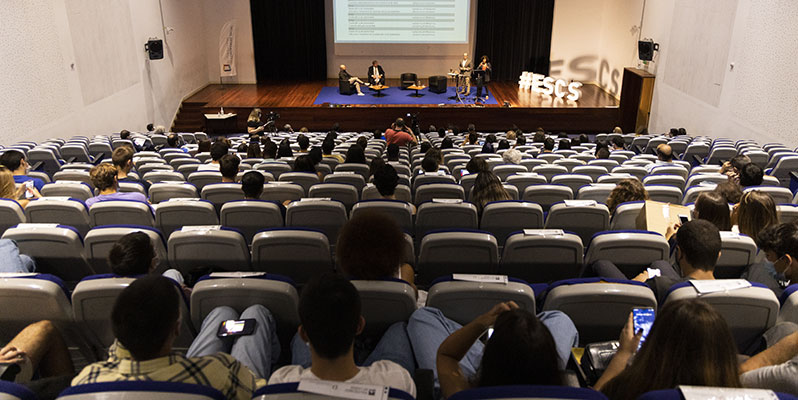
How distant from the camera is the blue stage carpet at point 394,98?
593 inches

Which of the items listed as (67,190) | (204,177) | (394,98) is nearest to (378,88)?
(394,98)

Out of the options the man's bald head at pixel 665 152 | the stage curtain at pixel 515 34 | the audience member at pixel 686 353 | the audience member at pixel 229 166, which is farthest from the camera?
the stage curtain at pixel 515 34

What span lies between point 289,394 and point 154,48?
13.9 meters

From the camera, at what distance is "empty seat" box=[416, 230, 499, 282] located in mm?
3170

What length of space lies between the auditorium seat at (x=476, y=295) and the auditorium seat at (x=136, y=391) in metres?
1.09

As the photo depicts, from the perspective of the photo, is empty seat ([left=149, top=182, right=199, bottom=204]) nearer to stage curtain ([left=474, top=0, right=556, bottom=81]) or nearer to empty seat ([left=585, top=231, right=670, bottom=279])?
empty seat ([left=585, top=231, right=670, bottom=279])

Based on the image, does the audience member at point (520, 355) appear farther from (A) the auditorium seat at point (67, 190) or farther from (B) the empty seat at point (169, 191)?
(A) the auditorium seat at point (67, 190)

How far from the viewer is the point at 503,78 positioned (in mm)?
19156

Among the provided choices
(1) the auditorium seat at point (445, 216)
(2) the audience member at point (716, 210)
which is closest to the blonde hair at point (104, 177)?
(1) the auditorium seat at point (445, 216)

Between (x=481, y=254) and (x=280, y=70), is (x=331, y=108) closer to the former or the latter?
(x=280, y=70)

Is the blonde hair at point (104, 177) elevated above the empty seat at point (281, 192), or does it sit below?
above

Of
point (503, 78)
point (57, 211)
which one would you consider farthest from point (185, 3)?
point (57, 211)

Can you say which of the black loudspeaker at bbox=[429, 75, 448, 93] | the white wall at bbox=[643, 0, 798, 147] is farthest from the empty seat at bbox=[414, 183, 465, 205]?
the black loudspeaker at bbox=[429, 75, 448, 93]

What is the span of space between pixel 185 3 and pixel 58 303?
16.2 metres
